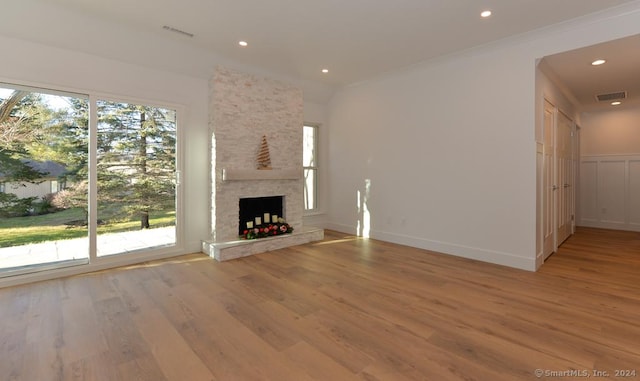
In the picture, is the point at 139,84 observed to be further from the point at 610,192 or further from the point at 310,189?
the point at 610,192

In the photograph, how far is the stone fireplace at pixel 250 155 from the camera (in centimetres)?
444

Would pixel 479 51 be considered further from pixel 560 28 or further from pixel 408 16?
pixel 408 16

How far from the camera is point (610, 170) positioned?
6227mm

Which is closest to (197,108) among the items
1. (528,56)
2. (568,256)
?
(528,56)

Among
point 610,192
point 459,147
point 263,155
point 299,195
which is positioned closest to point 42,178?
point 263,155

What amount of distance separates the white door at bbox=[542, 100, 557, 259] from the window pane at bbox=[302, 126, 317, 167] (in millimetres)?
4041

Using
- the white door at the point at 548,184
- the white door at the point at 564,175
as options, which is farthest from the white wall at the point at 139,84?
the white door at the point at 564,175

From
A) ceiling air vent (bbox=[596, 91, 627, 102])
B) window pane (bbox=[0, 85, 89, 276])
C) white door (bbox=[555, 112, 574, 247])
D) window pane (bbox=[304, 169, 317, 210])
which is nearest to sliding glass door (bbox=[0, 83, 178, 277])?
window pane (bbox=[0, 85, 89, 276])

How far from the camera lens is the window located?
632 centimetres

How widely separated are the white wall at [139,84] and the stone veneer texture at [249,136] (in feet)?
0.78

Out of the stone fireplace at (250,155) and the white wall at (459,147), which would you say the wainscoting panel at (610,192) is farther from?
the stone fireplace at (250,155)

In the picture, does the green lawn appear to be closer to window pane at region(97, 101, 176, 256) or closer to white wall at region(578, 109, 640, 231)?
window pane at region(97, 101, 176, 256)

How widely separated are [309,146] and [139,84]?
333 centimetres

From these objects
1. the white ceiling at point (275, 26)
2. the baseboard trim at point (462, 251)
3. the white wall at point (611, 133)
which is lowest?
the baseboard trim at point (462, 251)
